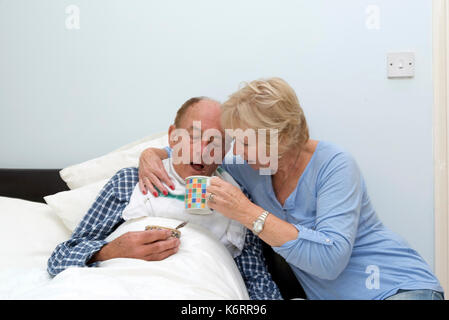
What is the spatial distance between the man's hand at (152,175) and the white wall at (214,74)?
41cm

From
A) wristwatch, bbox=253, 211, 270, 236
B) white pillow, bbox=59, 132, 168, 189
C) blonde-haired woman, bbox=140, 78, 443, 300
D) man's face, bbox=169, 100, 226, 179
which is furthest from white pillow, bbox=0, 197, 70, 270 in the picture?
wristwatch, bbox=253, 211, 270, 236

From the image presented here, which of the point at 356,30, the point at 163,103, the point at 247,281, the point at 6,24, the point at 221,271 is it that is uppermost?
the point at 6,24

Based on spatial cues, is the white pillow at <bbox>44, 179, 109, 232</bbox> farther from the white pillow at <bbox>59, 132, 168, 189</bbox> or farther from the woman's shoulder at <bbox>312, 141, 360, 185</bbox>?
the woman's shoulder at <bbox>312, 141, 360, 185</bbox>

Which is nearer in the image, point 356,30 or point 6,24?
point 356,30

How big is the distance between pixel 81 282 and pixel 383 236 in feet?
2.65

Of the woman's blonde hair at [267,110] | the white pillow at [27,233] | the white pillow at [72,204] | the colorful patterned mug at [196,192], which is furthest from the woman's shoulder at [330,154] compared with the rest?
the white pillow at [27,233]

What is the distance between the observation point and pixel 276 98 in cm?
103

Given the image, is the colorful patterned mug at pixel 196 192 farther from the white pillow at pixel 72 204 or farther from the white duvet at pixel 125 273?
the white pillow at pixel 72 204

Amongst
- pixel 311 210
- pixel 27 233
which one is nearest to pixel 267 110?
pixel 311 210

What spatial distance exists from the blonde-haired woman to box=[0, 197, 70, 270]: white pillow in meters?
0.43

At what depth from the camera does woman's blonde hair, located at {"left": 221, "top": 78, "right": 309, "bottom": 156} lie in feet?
3.39

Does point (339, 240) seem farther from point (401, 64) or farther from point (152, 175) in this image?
point (401, 64)
